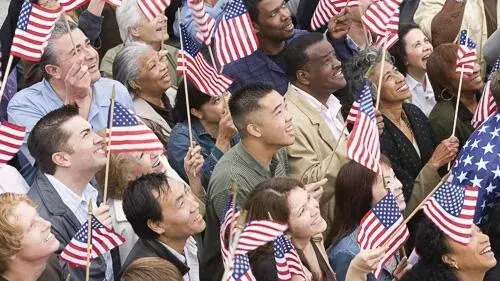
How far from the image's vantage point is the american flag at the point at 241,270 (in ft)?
21.7

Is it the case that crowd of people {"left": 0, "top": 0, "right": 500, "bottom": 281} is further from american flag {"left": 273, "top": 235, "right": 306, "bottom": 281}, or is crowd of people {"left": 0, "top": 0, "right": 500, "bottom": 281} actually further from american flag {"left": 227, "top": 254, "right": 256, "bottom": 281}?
american flag {"left": 227, "top": 254, "right": 256, "bottom": 281}

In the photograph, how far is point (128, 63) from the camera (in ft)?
30.7

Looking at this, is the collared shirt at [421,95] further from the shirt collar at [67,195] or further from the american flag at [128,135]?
the shirt collar at [67,195]

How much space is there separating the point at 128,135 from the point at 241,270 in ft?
4.65

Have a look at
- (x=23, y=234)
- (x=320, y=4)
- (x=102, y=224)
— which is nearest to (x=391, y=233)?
(x=102, y=224)

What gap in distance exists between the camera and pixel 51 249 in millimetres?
6863

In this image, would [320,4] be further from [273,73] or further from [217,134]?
[217,134]

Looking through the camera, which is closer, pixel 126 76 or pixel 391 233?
pixel 391 233

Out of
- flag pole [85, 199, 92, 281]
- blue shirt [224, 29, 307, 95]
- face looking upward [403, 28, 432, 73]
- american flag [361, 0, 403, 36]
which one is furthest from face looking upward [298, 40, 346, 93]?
flag pole [85, 199, 92, 281]

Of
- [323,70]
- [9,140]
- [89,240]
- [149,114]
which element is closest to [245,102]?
[149,114]

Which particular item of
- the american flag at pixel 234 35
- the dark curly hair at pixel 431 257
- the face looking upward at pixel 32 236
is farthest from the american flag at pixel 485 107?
the face looking upward at pixel 32 236

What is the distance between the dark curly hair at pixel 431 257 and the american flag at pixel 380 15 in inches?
84.0

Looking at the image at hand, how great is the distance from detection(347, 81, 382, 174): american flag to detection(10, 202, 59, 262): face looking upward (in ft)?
6.51

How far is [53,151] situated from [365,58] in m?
3.03
